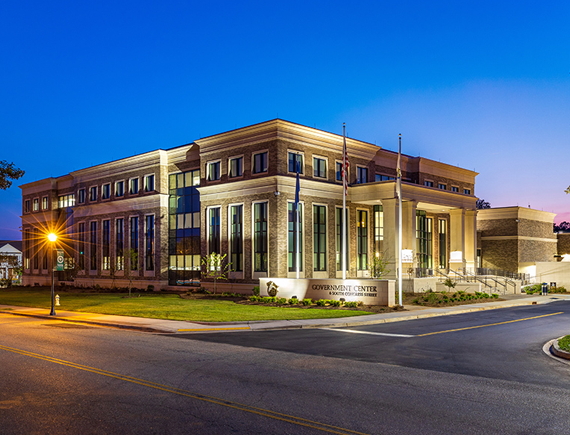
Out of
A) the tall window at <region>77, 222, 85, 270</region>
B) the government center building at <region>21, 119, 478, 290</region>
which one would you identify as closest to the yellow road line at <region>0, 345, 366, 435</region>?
the government center building at <region>21, 119, 478, 290</region>

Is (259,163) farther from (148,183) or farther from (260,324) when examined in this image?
(260,324)

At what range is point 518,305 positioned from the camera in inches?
1323

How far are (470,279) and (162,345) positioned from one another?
115 ft

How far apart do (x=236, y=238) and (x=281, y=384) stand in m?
30.9

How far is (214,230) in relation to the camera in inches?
1686

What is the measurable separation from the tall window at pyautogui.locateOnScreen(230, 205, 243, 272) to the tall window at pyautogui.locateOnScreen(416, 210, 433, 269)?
18403mm

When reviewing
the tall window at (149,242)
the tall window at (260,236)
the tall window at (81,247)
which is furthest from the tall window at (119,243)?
the tall window at (260,236)

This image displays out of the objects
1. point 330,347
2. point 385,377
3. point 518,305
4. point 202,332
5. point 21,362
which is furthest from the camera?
point 518,305

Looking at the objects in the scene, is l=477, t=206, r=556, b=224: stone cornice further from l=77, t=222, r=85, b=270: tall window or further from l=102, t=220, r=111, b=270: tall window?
l=77, t=222, r=85, b=270: tall window

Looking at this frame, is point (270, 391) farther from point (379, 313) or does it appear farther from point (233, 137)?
point (233, 137)

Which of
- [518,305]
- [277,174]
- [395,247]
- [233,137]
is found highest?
[233,137]

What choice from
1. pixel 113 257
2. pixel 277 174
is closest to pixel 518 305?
pixel 277 174

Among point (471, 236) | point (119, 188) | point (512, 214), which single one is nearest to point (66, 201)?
point (119, 188)

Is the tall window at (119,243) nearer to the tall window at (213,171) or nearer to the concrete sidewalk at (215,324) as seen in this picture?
the tall window at (213,171)
